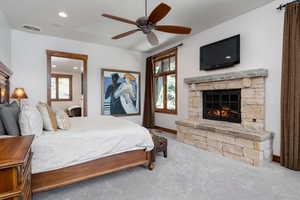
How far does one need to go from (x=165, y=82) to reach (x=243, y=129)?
2.86 metres

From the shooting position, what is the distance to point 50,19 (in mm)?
3381

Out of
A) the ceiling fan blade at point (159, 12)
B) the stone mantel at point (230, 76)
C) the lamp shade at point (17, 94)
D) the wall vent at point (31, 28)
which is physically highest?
the wall vent at point (31, 28)

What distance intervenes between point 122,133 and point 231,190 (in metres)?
1.53

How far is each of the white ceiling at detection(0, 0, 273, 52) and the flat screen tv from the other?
50 centimetres

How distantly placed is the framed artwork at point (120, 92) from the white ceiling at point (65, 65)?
2.42ft

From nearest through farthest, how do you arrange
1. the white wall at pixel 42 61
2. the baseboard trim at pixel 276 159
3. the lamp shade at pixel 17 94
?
1. the baseboard trim at pixel 276 159
2. the lamp shade at pixel 17 94
3. the white wall at pixel 42 61

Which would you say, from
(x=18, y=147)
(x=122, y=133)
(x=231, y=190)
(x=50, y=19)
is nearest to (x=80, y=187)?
(x=122, y=133)

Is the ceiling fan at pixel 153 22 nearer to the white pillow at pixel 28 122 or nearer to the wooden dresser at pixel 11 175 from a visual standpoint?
the white pillow at pixel 28 122

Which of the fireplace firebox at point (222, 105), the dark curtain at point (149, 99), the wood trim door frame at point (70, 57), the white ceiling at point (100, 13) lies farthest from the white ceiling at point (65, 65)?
the fireplace firebox at point (222, 105)

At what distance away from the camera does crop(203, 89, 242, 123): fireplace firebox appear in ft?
10.9

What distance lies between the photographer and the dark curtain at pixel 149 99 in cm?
552

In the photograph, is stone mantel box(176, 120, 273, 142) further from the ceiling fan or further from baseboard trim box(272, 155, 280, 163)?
the ceiling fan

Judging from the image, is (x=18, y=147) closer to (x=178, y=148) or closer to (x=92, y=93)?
(x=178, y=148)

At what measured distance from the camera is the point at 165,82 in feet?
17.3
